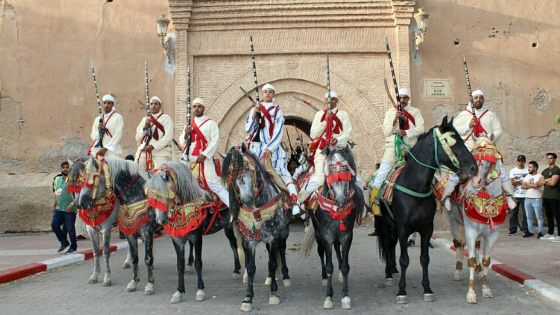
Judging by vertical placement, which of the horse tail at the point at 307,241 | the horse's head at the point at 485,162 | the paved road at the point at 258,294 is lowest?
the paved road at the point at 258,294

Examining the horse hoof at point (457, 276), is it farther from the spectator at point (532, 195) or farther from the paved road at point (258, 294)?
the spectator at point (532, 195)

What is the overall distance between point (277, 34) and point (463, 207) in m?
8.79

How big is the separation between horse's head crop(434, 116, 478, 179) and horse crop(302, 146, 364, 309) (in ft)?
3.41

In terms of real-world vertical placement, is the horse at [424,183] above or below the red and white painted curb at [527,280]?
above

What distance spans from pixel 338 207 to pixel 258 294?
164cm

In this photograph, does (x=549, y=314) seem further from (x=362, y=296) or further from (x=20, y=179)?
(x=20, y=179)

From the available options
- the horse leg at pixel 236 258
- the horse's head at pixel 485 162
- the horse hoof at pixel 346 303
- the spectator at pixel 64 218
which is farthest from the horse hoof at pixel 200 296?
the spectator at pixel 64 218

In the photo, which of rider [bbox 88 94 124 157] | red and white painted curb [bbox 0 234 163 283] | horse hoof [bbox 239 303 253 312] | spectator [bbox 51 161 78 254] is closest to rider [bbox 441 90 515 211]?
horse hoof [bbox 239 303 253 312]

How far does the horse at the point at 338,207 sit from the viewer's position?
618cm

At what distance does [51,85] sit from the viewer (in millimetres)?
14516

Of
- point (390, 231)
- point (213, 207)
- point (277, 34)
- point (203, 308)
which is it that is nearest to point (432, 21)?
point (277, 34)

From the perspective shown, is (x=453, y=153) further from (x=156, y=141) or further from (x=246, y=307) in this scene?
(x=156, y=141)

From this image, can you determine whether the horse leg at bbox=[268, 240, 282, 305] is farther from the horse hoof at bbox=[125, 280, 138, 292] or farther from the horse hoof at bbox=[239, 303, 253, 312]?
the horse hoof at bbox=[125, 280, 138, 292]

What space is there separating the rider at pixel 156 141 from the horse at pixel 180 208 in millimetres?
1929
